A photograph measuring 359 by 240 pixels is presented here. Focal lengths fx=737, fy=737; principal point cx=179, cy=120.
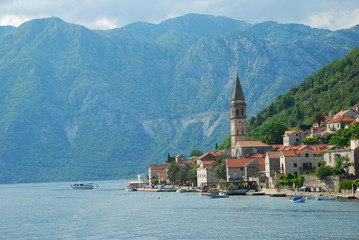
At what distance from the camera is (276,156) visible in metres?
142

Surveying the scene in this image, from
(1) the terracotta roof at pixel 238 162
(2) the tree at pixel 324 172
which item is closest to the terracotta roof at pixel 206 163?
(1) the terracotta roof at pixel 238 162

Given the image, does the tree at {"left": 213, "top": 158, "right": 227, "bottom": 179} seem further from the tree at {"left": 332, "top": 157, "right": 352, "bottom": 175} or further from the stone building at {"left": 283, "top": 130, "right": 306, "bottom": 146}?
the tree at {"left": 332, "top": 157, "right": 352, "bottom": 175}

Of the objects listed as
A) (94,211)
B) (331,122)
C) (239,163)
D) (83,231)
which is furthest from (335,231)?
(331,122)

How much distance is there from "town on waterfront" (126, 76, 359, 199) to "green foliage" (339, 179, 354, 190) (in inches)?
4.8

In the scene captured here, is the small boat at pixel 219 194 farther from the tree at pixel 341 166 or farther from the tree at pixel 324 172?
the tree at pixel 341 166

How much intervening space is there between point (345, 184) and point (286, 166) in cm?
2213

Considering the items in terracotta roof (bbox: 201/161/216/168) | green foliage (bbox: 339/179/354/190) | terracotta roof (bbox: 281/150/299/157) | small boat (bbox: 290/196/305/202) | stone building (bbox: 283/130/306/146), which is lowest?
small boat (bbox: 290/196/305/202)

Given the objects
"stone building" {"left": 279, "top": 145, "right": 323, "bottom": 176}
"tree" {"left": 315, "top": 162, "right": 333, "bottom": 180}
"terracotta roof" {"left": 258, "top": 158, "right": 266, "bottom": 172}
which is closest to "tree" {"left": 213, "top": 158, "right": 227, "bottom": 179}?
"terracotta roof" {"left": 258, "top": 158, "right": 266, "bottom": 172}

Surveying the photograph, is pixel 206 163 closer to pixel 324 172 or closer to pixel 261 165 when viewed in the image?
pixel 261 165

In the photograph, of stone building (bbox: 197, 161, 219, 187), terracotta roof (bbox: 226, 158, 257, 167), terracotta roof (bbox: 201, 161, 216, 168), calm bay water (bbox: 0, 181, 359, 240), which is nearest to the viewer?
calm bay water (bbox: 0, 181, 359, 240)

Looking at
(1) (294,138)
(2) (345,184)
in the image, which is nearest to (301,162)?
(2) (345,184)

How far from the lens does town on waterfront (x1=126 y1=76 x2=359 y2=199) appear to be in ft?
383

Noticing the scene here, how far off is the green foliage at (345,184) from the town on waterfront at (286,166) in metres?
0.12

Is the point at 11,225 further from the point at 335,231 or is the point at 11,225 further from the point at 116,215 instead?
the point at 335,231
